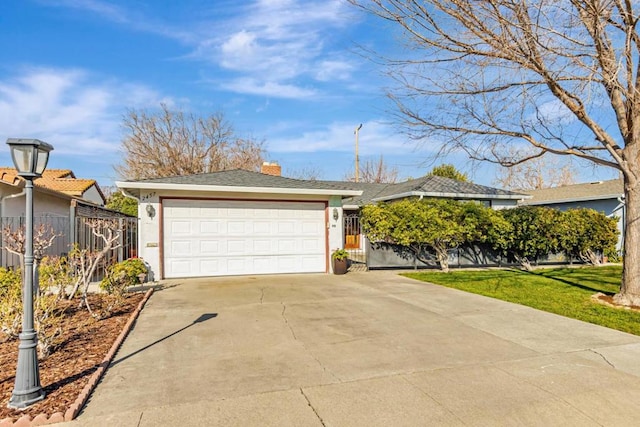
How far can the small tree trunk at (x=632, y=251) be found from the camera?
7.52 m

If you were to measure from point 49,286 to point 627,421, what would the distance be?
8.23 metres

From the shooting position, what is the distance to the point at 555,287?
971 centimetres

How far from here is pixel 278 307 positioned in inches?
280

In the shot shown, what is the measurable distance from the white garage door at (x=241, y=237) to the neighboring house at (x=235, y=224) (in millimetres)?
24

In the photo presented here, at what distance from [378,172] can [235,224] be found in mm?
26115

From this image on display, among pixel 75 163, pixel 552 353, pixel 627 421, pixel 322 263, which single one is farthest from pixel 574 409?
pixel 75 163

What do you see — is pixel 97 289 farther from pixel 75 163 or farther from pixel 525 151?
pixel 75 163

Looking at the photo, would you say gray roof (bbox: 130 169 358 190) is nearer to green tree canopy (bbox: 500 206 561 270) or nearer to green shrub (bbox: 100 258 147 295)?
green shrub (bbox: 100 258 147 295)

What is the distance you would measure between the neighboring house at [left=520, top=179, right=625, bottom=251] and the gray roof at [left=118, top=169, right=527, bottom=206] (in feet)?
11.3

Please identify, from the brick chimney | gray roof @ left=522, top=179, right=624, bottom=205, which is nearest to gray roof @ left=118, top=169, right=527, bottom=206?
the brick chimney

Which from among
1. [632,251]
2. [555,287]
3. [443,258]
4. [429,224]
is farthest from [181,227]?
[632,251]

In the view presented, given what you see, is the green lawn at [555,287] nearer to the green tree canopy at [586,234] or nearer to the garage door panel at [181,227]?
the green tree canopy at [586,234]

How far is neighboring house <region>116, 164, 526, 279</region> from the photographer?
33.4ft

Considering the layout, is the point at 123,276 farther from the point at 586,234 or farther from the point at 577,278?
the point at 586,234
